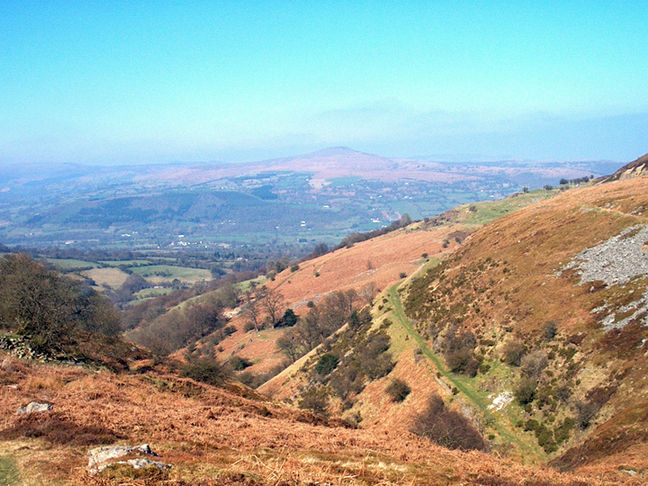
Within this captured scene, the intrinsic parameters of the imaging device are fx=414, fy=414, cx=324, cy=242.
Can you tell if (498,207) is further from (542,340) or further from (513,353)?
(513,353)

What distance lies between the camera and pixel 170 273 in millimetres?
184500

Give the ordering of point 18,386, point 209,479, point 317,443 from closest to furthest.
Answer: point 209,479, point 317,443, point 18,386

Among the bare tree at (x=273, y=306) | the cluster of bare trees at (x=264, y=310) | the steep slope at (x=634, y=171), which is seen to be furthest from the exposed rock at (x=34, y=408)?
the steep slope at (x=634, y=171)

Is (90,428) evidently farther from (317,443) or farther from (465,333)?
(465,333)

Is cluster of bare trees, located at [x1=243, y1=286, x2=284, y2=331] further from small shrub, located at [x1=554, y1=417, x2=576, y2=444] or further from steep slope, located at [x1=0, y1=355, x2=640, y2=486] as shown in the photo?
small shrub, located at [x1=554, y1=417, x2=576, y2=444]

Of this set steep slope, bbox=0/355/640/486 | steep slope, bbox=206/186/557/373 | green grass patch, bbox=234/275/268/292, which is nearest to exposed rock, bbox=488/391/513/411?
steep slope, bbox=0/355/640/486

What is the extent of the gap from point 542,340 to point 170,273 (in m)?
178

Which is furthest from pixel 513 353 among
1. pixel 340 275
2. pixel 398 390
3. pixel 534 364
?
pixel 340 275

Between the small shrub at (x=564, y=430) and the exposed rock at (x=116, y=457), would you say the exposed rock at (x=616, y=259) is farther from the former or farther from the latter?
the exposed rock at (x=116, y=457)

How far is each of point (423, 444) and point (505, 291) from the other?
72.6 ft

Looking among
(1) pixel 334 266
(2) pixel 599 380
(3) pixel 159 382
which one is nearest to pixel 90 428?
(3) pixel 159 382

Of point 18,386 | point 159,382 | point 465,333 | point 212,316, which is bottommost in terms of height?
point 212,316

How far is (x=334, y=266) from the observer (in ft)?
338

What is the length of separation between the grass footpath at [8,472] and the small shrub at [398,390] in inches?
1027
